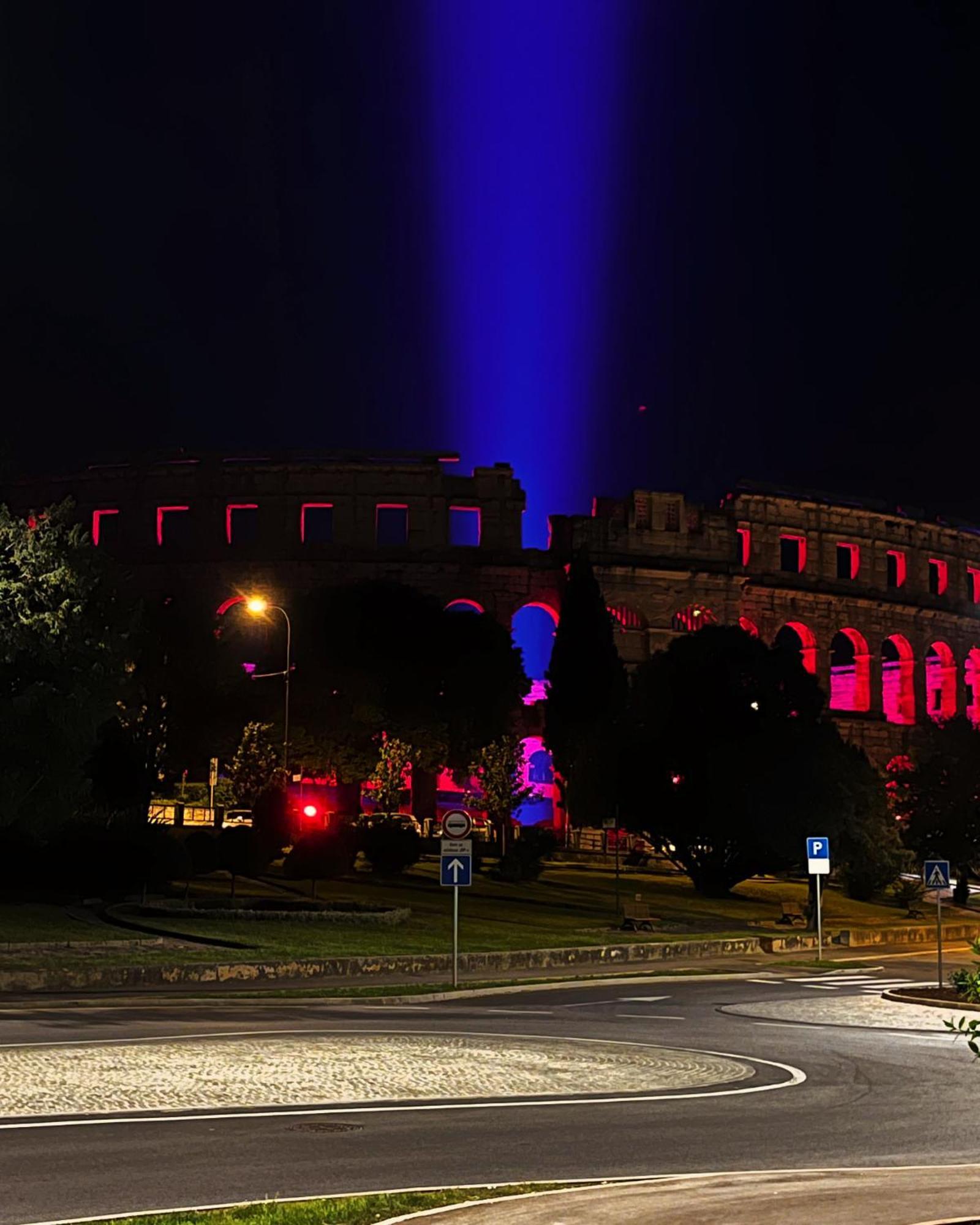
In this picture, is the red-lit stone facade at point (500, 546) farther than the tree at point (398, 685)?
Yes

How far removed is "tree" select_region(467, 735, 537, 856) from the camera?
236 ft

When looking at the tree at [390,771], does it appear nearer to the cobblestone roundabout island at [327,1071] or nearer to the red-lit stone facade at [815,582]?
the red-lit stone facade at [815,582]

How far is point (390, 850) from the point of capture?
5216 cm

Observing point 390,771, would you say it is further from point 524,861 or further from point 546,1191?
point 546,1191

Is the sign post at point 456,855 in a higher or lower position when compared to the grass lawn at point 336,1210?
higher

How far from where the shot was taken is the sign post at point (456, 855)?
27891mm

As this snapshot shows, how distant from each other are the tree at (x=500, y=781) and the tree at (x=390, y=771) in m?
3.55

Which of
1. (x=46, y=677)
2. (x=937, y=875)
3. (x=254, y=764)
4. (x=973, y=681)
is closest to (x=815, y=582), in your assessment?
(x=973, y=681)

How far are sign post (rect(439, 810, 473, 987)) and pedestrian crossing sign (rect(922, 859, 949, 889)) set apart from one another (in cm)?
869

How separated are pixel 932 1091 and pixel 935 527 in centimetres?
9814

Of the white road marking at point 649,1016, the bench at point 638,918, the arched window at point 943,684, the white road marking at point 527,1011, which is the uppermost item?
the arched window at point 943,684

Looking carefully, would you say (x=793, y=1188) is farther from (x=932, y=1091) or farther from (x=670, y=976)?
(x=670, y=976)

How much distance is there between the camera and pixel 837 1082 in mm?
15664

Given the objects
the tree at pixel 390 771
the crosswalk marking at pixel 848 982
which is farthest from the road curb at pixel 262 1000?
the tree at pixel 390 771
